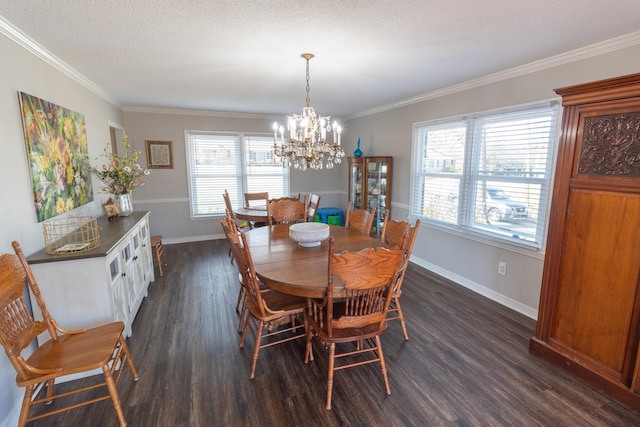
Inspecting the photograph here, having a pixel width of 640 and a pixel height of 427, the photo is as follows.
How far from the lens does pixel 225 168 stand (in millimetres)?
5957

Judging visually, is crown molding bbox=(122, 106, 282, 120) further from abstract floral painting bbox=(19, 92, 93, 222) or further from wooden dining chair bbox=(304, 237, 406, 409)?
wooden dining chair bbox=(304, 237, 406, 409)

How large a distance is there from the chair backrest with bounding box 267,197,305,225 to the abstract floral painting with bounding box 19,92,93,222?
2.04 meters

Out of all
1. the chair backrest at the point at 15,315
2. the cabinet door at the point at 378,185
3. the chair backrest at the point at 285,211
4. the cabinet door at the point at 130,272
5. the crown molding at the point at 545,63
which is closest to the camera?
the chair backrest at the point at 15,315

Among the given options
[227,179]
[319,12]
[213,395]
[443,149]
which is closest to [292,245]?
[213,395]

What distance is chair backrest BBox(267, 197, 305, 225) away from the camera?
4.09 metres

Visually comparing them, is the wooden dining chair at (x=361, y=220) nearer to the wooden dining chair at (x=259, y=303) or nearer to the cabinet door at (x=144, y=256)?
the wooden dining chair at (x=259, y=303)

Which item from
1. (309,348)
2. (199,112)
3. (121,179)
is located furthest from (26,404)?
(199,112)

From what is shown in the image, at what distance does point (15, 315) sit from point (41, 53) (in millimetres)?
2115

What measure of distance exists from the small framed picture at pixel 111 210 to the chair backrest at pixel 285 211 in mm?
1744

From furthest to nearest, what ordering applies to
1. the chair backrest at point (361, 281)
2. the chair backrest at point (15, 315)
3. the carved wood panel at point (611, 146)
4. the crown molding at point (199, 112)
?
the crown molding at point (199, 112) → the carved wood panel at point (611, 146) → the chair backrest at point (361, 281) → the chair backrest at point (15, 315)

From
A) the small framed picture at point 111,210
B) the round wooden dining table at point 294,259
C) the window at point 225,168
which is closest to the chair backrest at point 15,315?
the round wooden dining table at point 294,259

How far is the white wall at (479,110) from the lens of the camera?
8.39ft

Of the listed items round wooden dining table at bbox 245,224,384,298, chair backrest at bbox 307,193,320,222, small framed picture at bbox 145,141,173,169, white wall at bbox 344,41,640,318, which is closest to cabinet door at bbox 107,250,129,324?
round wooden dining table at bbox 245,224,384,298

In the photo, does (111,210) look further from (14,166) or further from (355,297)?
(355,297)
